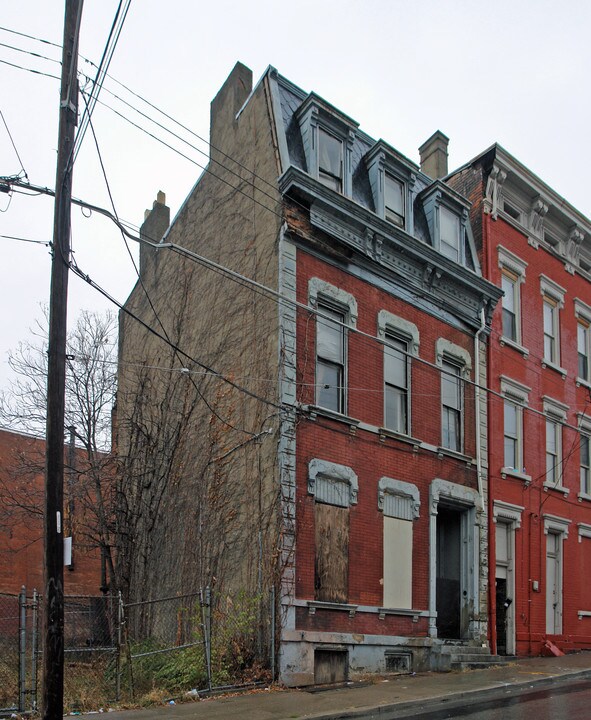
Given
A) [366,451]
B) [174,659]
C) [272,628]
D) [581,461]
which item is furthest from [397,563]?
[581,461]

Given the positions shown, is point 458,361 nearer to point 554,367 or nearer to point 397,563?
point 554,367

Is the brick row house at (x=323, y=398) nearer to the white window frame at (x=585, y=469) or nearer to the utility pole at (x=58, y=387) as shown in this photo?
the utility pole at (x=58, y=387)

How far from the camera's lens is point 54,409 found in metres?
9.99

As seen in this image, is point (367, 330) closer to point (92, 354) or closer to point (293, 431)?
point (293, 431)

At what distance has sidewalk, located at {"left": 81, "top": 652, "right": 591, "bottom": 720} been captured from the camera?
37.6 feet

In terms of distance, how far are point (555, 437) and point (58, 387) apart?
17.5 meters

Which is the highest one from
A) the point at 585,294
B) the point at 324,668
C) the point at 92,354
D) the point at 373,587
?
the point at 585,294

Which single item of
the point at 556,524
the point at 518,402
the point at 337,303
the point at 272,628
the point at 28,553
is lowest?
the point at 28,553

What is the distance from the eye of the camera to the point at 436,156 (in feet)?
80.4

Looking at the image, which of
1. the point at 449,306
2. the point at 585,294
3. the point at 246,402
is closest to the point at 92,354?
the point at 246,402

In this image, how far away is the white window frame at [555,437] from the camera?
23.2 metres

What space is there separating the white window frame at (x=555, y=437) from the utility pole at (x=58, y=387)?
645 inches

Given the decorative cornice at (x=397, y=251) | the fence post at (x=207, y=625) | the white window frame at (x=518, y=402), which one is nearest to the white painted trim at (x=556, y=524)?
the white window frame at (x=518, y=402)

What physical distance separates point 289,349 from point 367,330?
8.19ft
